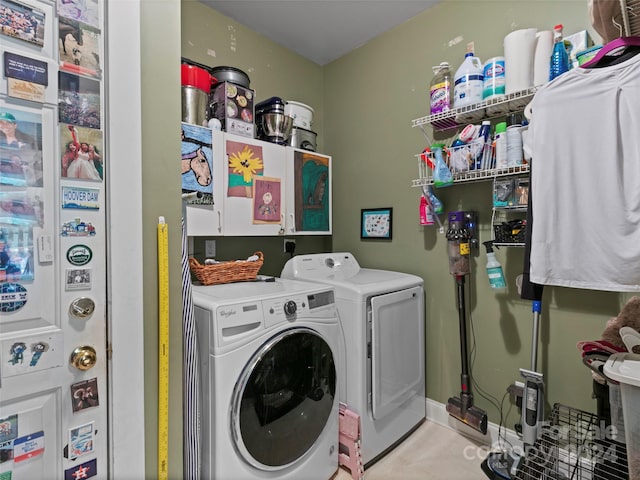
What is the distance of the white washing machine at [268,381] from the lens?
1310mm

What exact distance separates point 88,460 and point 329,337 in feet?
3.37

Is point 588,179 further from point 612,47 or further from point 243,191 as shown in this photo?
point 243,191

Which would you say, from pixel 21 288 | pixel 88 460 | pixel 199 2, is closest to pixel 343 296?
pixel 88 460

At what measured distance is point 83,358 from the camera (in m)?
0.91

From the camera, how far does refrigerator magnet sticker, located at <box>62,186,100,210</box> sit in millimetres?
894

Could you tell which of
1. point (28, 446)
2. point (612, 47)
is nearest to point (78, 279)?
point (28, 446)

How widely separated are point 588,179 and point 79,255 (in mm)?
1668

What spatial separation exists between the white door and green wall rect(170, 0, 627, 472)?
133 cm

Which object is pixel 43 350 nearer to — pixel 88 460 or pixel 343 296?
pixel 88 460

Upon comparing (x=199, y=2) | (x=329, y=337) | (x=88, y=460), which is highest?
(x=199, y=2)

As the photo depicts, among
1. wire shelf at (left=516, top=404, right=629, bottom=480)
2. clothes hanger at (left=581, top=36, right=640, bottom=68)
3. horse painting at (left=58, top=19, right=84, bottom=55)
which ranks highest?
clothes hanger at (left=581, top=36, right=640, bottom=68)

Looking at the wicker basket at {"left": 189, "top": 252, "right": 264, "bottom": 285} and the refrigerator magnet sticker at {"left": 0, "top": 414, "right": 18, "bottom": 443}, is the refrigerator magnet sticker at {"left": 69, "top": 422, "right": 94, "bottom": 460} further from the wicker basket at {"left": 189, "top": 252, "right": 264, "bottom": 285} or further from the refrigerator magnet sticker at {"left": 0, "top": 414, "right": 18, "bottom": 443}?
the wicker basket at {"left": 189, "top": 252, "right": 264, "bottom": 285}

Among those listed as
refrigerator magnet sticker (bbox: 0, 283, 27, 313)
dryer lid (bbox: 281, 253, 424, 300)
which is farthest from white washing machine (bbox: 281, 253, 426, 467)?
refrigerator magnet sticker (bbox: 0, 283, 27, 313)

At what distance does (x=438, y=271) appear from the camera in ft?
7.47
